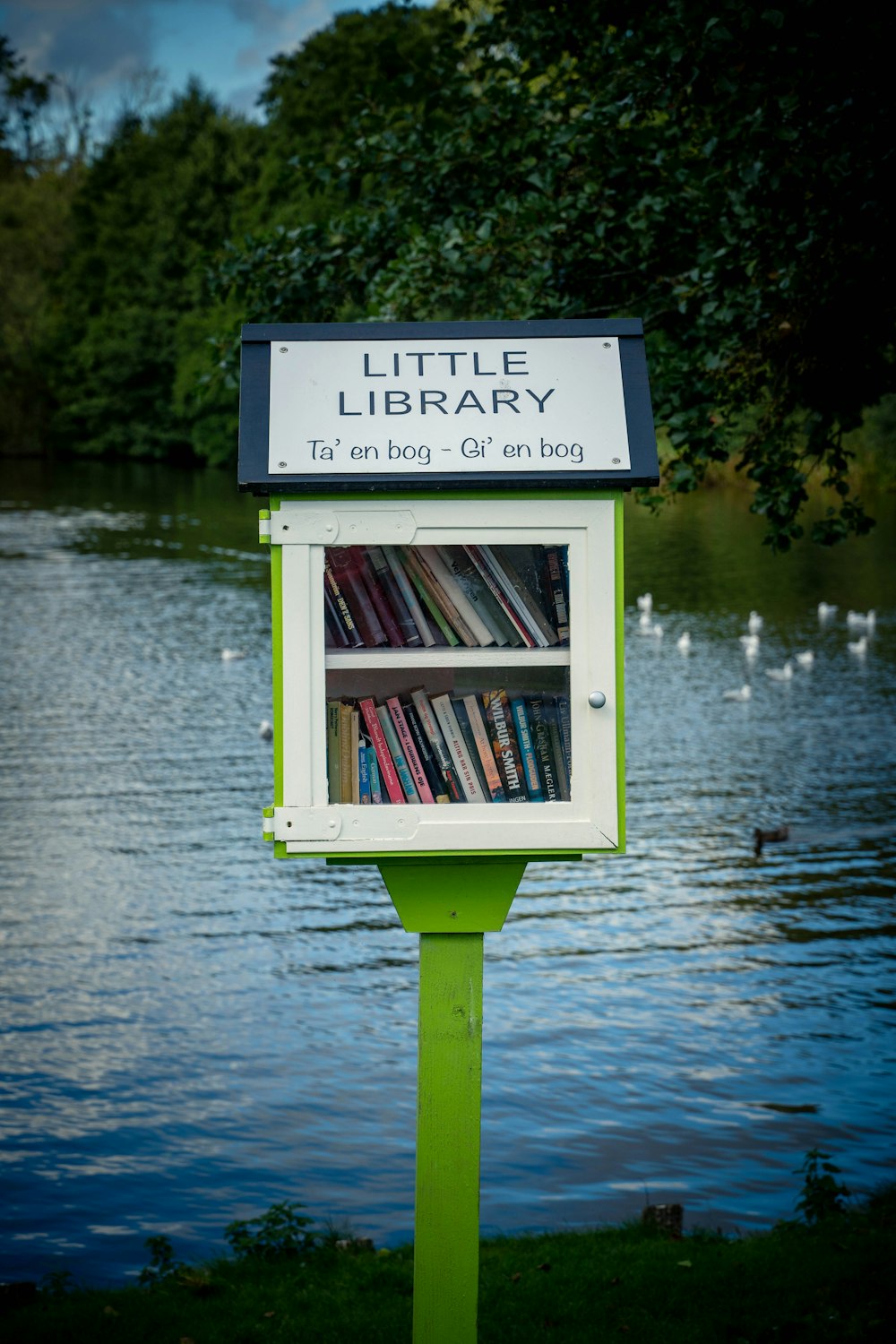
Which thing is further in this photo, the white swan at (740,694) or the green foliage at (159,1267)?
the white swan at (740,694)

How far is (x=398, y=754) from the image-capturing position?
145 inches

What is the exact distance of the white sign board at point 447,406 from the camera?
352 cm

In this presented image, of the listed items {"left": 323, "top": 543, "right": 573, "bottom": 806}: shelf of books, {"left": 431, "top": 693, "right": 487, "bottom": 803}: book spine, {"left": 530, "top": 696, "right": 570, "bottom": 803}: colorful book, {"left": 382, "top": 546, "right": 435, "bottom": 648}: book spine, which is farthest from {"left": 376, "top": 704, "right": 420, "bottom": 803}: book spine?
{"left": 530, "top": 696, "right": 570, "bottom": 803}: colorful book

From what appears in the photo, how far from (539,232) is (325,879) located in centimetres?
645

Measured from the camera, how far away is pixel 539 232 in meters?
7.70

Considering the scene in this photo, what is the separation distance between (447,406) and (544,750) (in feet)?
2.96

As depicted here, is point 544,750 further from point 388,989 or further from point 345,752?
point 388,989

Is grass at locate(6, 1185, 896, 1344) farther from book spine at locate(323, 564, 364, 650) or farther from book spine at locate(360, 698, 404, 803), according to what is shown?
book spine at locate(323, 564, 364, 650)

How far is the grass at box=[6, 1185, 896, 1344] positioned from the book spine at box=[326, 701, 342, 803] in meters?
2.26

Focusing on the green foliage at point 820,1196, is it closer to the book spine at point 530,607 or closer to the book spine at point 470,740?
the book spine at point 470,740

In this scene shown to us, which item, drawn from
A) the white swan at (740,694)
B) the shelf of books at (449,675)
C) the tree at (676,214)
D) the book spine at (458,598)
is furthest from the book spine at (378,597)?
the white swan at (740,694)

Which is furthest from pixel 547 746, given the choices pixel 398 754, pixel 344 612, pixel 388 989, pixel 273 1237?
pixel 388 989

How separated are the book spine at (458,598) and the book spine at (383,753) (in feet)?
1.01

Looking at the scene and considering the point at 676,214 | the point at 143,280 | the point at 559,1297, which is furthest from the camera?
the point at 143,280
